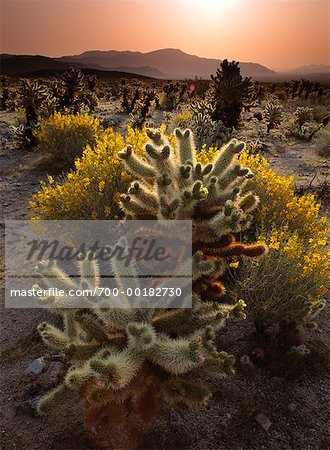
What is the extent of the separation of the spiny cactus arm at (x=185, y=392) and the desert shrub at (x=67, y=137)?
696 cm

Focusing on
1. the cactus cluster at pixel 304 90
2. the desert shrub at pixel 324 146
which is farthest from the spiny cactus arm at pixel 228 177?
the cactus cluster at pixel 304 90

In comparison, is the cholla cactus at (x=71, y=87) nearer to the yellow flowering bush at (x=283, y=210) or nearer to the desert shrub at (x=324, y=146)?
the desert shrub at (x=324, y=146)

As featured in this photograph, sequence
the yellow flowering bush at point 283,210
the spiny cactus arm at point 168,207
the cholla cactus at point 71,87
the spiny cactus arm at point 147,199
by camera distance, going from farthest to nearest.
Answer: the cholla cactus at point 71,87
the yellow flowering bush at point 283,210
the spiny cactus arm at point 147,199
the spiny cactus arm at point 168,207

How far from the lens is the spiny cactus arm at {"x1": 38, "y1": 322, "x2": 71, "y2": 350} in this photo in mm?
2846

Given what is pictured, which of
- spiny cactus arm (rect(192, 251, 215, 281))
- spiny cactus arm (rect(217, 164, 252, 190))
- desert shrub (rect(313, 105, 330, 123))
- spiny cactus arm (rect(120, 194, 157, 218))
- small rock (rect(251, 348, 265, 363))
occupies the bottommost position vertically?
small rock (rect(251, 348, 265, 363))

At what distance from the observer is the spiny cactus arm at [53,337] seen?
2.85 meters

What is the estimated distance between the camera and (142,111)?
48.5ft

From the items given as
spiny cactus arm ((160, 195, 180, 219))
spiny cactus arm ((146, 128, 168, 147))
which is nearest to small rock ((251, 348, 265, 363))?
spiny cactus arm ((160, 195, 180, 219))

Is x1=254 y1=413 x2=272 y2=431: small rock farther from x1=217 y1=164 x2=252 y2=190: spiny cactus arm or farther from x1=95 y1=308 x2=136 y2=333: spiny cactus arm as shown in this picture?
x1=217 y1=164 x2=252 y2=190: spiny cactus arm

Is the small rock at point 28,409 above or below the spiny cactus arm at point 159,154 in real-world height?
below

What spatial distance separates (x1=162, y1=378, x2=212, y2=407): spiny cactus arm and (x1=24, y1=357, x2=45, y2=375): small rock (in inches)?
53.4

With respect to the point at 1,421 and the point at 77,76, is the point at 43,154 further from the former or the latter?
the point at 1,421

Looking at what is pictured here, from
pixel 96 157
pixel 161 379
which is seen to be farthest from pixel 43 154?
pixel 161 379

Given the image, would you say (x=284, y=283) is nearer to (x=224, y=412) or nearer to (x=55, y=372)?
(x=224, y=412)
